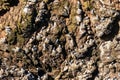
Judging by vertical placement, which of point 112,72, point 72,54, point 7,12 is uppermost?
point 7,12

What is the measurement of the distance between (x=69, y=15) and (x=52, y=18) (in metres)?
0.89

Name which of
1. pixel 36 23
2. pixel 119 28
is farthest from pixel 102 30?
pixel 36 23

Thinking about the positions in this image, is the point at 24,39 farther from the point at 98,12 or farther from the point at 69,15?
the point at 98,12

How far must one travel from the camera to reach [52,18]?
1678cm

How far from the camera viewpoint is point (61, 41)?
16.6 m

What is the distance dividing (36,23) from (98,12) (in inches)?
126

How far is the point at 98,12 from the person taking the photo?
16.4 m

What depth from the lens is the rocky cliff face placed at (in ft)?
53.2

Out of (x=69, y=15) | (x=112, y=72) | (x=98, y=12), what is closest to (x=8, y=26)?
(x=69, y=15)

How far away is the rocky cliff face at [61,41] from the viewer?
639 inches

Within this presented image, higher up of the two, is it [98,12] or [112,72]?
[98,12]

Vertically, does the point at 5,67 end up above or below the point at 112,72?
above

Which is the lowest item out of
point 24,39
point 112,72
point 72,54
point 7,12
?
point 112,72

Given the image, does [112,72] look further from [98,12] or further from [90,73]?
[98,12]
